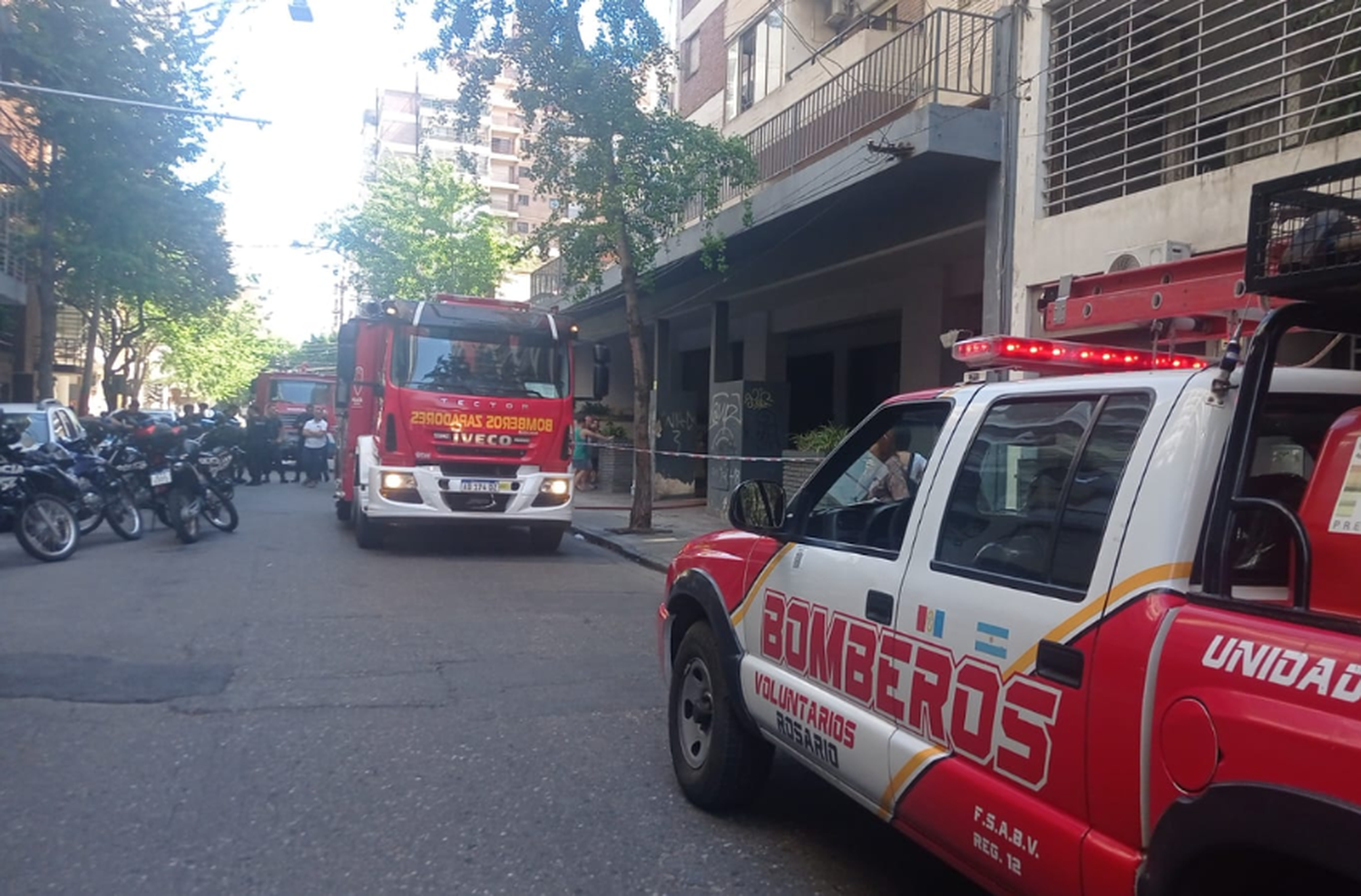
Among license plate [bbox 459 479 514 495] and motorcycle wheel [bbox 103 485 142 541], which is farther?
motorcycle wheel [bbox 103 485 142 541]

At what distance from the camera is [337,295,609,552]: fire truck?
11914mm

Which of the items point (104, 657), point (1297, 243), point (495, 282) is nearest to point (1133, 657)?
point (1297, 243)

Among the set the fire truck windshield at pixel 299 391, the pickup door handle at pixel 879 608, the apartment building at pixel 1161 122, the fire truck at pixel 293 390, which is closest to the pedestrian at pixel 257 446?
the fire truck at pixel 293 390

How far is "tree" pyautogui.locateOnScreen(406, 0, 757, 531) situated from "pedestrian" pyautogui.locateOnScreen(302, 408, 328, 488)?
9796mm

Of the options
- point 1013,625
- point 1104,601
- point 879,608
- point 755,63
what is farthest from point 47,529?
point 755,63

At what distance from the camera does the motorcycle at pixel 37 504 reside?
11000mm

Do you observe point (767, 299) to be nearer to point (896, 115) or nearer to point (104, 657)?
point (896, 115)

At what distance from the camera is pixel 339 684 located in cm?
646

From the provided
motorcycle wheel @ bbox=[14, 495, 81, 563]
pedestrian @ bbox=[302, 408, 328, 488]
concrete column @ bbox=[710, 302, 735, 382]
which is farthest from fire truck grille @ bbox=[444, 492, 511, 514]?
pedestrian @ bbox=[302, 408, 328, 488]

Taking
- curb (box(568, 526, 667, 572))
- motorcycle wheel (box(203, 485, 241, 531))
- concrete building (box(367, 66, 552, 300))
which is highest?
concrete building (box(367, 66, 552, 300))

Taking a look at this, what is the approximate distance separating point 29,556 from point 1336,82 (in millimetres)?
12096

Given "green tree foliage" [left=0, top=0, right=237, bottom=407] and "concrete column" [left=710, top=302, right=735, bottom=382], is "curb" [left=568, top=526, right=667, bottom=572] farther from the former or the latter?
"green tree foliage" [left=0, top=0, right=237, bottom=407]

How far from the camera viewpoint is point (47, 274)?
954 inches

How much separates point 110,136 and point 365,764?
22.6 m
